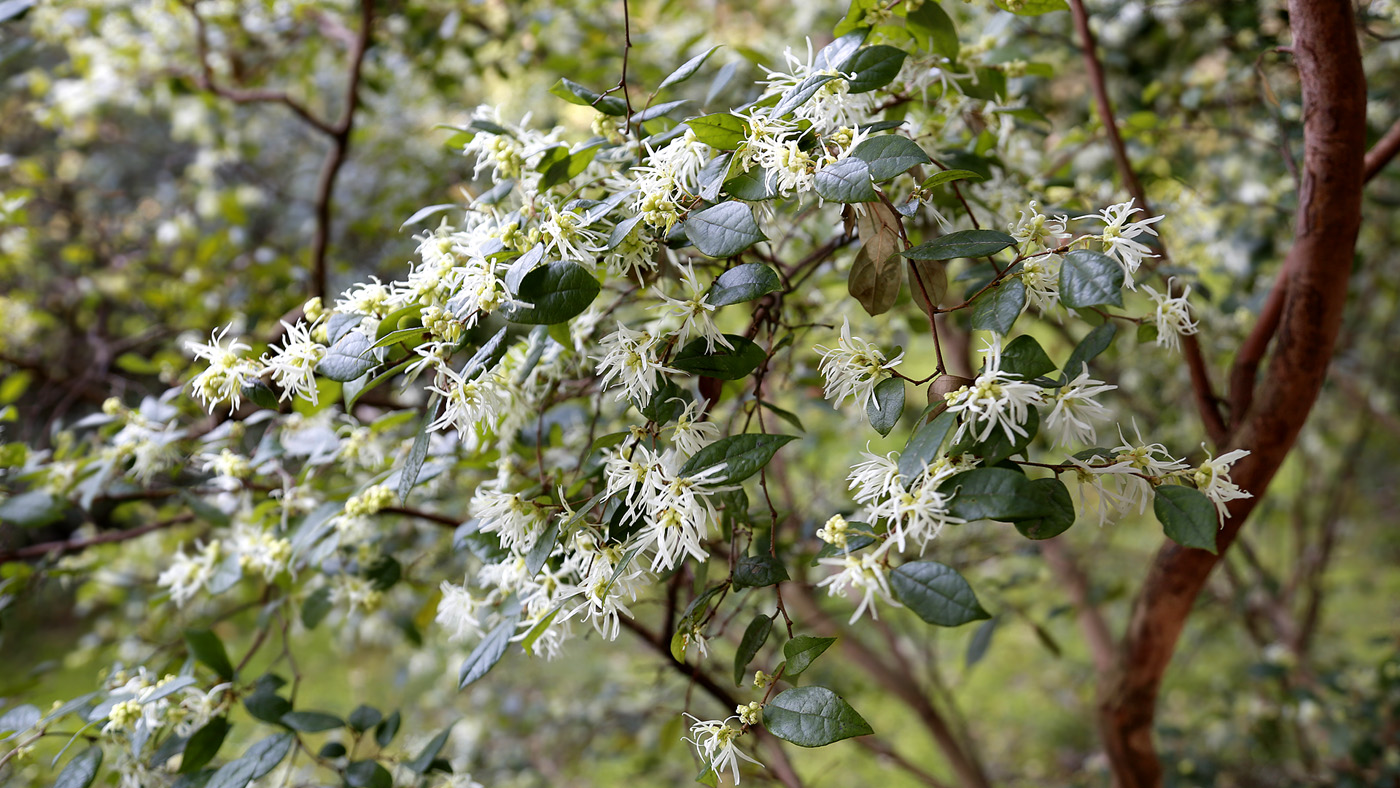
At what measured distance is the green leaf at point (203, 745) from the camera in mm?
811

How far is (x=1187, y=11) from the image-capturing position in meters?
1.68

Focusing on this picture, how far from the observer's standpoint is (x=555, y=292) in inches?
21.9

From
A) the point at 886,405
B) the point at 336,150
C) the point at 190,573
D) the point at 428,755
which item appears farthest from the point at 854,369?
the point at 336,150

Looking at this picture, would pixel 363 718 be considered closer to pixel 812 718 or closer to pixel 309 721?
Result: pixel 309 721

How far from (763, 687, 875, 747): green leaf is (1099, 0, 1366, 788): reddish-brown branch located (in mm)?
435

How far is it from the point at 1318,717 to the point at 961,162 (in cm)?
160

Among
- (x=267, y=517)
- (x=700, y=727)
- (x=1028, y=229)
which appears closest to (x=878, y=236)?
(x=1028, y=229)

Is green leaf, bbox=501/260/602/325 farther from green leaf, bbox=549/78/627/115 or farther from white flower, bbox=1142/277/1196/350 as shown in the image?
white flower, bbox=1142/277/1196/350

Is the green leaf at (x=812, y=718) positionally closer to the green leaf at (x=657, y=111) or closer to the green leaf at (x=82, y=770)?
the green leaf at (x=657, y=111)

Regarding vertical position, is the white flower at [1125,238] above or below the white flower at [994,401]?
above

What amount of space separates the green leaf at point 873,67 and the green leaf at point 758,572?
346mm

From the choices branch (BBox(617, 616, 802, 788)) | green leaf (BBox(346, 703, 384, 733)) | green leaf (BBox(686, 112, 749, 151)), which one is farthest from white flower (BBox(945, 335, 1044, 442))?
green leaf (BBox(346, 703, 384, 733))

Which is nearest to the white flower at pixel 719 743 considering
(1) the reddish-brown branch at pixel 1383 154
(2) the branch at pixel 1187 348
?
(2) the branch at pixel 1187 348

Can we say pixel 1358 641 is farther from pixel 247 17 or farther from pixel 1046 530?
pixel 247 17
